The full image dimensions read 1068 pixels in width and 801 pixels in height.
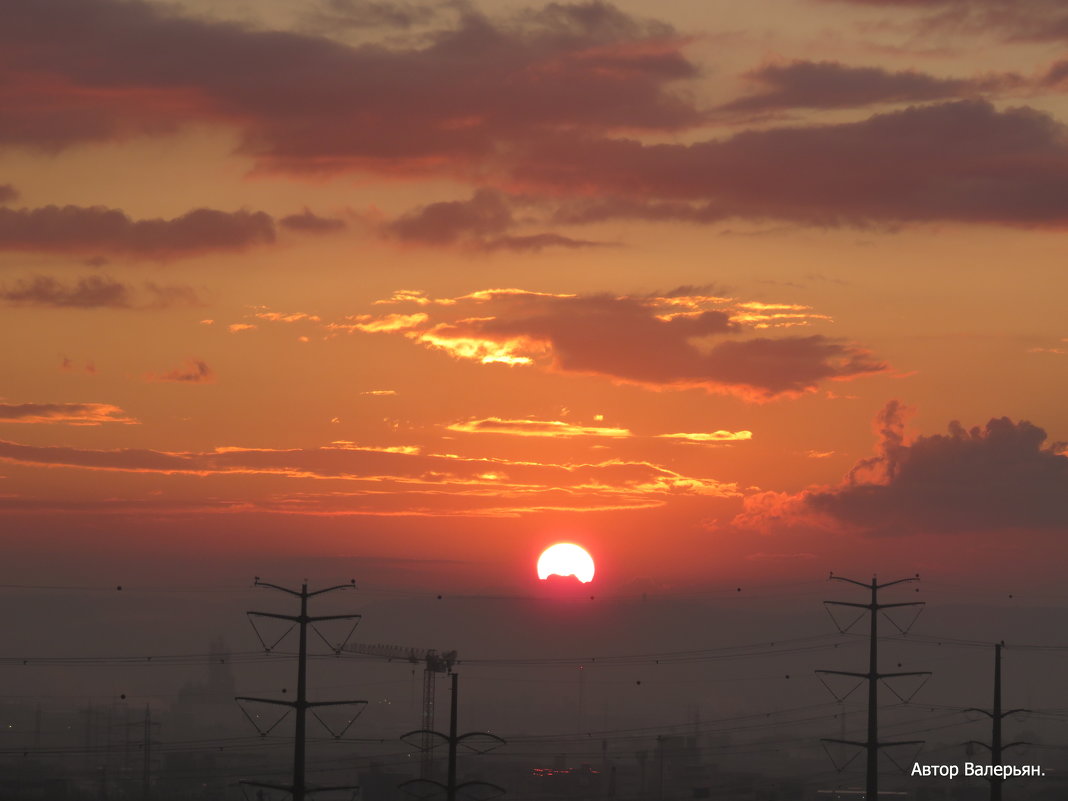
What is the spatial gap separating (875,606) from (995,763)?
16.6 meters

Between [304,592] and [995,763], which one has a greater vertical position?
[304,592]

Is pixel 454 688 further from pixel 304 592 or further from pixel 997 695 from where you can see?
pixel 997 695

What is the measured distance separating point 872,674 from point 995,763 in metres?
12.4

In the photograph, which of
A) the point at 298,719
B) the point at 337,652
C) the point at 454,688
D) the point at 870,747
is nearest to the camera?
the point at 454,688

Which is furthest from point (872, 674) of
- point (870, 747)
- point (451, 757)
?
point (451, 757)

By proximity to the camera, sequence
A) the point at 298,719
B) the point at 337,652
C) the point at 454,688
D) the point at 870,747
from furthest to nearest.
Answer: the point at 870,747 → the point at 337,652 → the point at 298,719 → the point at 454,688

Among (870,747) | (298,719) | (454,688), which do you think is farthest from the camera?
(870,747)

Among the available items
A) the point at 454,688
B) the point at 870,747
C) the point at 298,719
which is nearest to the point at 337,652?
the point at 298,719

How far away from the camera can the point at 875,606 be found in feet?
468

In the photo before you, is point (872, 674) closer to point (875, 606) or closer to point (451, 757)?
point (875, 606)

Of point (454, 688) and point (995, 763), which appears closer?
point (454, 688)

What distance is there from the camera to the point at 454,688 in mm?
103875

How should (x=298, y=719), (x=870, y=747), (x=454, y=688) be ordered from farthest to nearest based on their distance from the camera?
(x=870, y=747)
(x=298, y=719)
(x=454, y=688)

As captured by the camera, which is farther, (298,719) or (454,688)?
(298,719)
